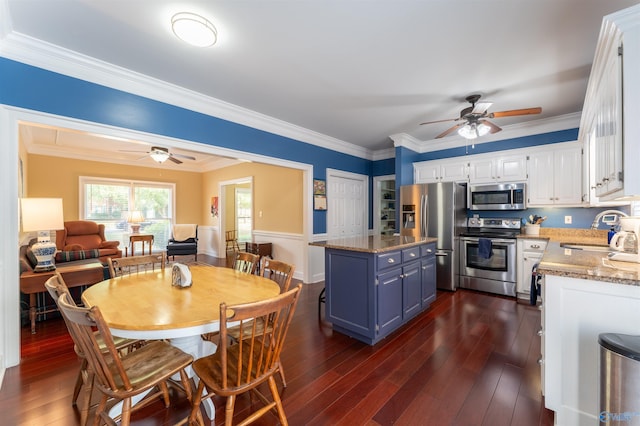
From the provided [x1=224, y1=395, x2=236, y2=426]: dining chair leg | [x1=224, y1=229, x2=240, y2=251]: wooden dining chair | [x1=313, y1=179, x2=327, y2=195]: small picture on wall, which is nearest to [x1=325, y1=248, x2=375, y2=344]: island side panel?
[x1=224, y1=395, x2=236, y2=426]: dining chair leg

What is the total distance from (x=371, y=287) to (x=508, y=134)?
148 inches

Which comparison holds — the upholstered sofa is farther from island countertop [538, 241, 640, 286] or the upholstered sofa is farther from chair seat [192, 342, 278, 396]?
island countertop [538, 241, 640, 286]

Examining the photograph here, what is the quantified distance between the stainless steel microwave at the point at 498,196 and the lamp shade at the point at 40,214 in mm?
5662

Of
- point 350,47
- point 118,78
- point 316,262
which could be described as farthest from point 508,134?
point 118,78

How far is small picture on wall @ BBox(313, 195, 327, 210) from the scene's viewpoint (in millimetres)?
4855

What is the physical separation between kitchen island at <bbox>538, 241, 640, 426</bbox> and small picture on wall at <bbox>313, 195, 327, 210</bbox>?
3.54 metres

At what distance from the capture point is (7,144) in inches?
84.0

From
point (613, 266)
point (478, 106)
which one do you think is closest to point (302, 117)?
point (478, 106)

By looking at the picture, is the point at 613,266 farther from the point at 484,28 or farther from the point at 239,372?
the point at 239,372

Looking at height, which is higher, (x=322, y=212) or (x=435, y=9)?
(x=435, y=9)

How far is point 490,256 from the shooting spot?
13.4 feet

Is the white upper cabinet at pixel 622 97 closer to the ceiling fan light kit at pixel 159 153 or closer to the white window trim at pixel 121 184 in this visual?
the ceiling fan light kit at pixel 159 153

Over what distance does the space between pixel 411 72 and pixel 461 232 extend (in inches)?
115

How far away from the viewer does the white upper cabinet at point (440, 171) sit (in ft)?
15.5
